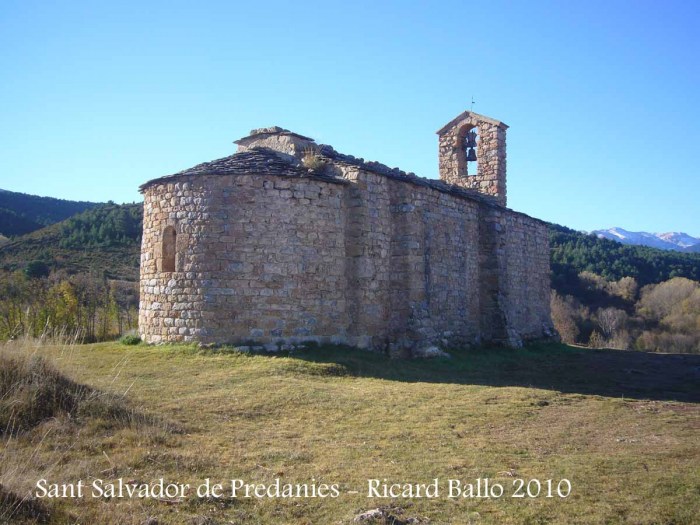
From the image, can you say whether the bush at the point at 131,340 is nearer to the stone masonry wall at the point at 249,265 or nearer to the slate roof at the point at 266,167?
the stone masonry wall at the point at 249,265

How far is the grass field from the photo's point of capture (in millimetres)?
4344

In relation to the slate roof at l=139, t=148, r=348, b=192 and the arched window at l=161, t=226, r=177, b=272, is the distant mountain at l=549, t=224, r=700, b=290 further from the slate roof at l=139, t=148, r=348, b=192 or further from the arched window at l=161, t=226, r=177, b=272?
the arched window at l=161, t=226, r=177, b=272

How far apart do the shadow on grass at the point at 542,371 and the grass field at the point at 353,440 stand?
9cm

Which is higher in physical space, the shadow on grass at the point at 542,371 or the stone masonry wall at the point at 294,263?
the stone masonry wall at the point at 294,263

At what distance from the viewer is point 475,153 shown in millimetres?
19219

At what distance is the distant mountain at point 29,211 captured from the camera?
38031 millimetres

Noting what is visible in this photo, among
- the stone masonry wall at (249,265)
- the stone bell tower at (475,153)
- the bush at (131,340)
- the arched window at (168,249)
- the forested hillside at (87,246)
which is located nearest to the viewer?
the stone masonry wall at (249,265)

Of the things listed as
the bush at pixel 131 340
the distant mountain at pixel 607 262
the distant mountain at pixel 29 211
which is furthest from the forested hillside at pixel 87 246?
the distant mountain at pixel 607 262

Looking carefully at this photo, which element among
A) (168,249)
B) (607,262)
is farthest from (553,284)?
(168,249)

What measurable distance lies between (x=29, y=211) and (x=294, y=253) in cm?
4188

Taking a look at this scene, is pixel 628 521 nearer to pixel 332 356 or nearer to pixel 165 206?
pixel 332 356

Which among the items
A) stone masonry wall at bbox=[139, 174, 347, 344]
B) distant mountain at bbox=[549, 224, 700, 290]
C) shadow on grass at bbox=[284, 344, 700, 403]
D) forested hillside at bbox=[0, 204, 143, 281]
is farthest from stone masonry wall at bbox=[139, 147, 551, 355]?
distant mountain at bbox=[549, 224, 700, 290]

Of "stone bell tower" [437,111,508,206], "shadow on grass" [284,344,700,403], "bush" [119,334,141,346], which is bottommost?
"shadow on grass" [284,344,700,403]

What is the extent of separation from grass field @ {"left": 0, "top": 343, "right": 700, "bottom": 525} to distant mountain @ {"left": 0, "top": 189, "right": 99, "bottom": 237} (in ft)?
108
